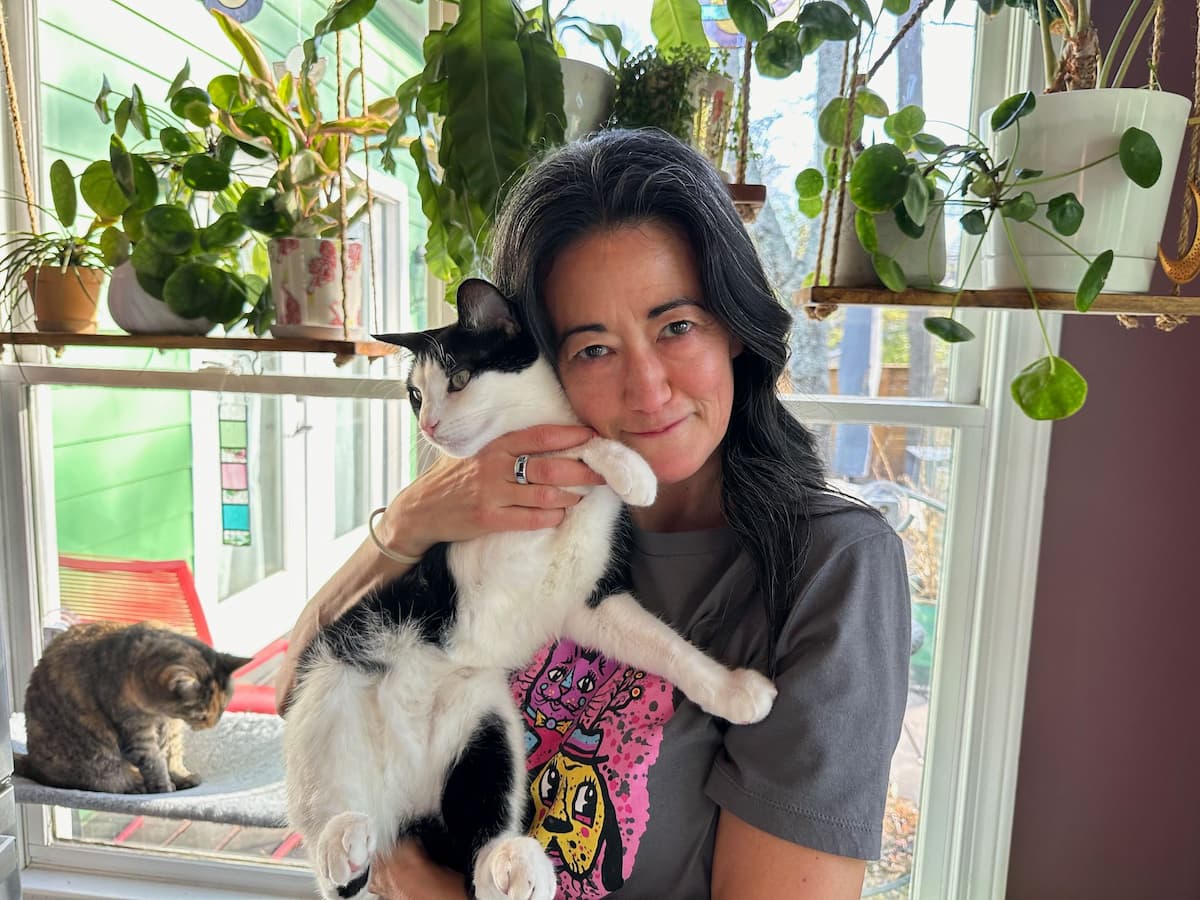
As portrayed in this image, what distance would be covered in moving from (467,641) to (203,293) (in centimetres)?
104

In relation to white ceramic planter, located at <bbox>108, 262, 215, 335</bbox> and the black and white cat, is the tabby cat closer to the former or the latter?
white ceramic planter, located at <bbox>108, 262, 215, 335</bbox>

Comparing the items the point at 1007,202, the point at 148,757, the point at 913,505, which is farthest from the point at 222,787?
the point at 1007,202

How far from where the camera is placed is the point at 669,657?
961 millimetres

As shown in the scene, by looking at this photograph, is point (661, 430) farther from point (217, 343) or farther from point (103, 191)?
point (103, 191)

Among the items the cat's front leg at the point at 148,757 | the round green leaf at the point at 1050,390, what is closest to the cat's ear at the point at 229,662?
the cat's front leg at the point at 148,757

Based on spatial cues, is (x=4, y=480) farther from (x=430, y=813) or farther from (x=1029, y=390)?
(x=1029, y=390)

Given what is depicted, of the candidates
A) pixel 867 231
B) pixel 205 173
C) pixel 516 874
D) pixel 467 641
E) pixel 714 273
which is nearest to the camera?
pixel 516 874

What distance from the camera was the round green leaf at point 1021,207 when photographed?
1.13 meters

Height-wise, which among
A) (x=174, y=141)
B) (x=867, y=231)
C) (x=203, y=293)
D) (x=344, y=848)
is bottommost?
(x=344, y=848)

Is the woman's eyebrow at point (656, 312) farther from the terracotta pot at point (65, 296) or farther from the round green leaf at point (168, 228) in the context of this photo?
the terracotta pot at point (65, 296)

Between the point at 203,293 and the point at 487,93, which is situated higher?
the point at 487,93

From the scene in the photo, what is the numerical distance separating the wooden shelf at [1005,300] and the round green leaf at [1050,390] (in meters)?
0.11

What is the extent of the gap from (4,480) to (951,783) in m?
2.65

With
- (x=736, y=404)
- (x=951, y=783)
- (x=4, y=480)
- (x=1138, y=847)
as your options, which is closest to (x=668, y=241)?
(x=736, y=404)
